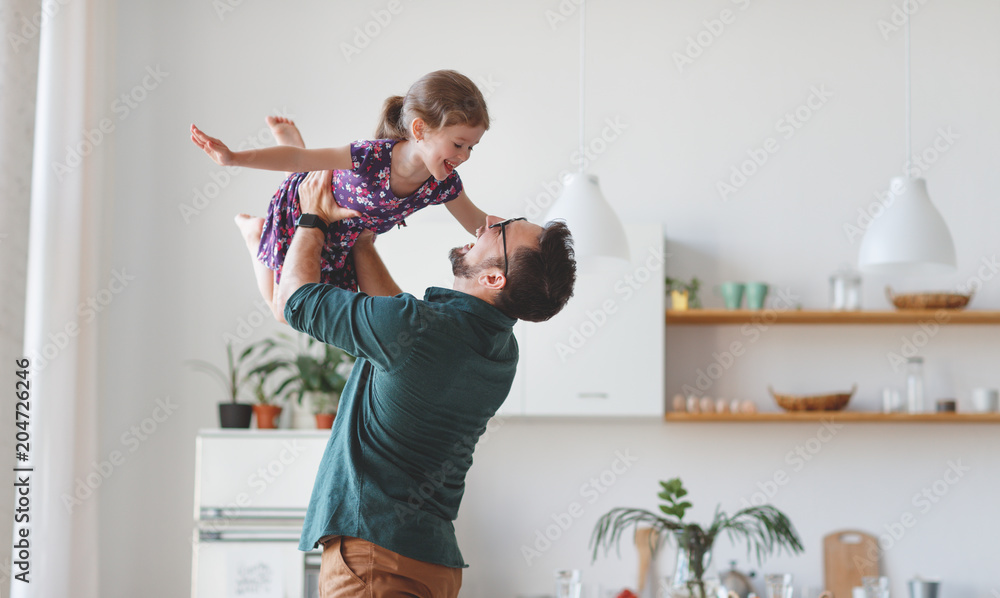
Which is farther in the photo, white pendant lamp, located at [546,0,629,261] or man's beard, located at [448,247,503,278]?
white pendant lamp, located at [546,0,629,261]

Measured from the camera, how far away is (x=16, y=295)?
2842 mm

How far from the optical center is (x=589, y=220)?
302 cm

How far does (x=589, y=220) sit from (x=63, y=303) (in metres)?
2.18

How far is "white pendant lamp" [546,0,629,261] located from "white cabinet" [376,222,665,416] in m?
1.02

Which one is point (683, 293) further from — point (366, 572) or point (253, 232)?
point (366, 572)

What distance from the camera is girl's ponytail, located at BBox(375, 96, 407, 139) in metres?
1.92

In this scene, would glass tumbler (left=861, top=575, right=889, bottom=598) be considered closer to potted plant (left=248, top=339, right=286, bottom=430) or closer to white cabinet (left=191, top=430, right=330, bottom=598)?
white cabinet (left=191, top=430, right=330, bottom=598)

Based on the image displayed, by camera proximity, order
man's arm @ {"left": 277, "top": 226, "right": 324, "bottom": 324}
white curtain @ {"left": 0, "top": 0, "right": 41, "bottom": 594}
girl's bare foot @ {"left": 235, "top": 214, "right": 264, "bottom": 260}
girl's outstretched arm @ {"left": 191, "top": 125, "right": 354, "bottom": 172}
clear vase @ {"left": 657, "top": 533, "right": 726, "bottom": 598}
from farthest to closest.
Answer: clear vase @ {"left": 657, "top": 533, "right": 726, "bottom": 598}
white curtain @ {"left": 0, "top": 0, "right": 41, "bottom": 594}
girl's bare foot @ {"left": 235, "top": 214, "right": 264, "bottom": 260}
man's arm @ {"left": 277, "top": 226, "right": 324, "bottom": 324}
girl's outstretched arm @ {"left": 191, "top": 125, "right": 354, "bottom": 172}

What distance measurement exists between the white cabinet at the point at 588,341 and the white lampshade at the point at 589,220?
1.02 m

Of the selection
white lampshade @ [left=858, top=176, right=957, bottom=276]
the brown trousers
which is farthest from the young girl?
white lampshade @ [left=858, top=176, right=957, bottom=276]

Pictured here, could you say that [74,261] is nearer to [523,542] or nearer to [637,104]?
[523,542]

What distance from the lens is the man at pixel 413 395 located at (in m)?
1.78

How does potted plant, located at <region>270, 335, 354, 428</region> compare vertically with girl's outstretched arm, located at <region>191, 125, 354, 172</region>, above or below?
below

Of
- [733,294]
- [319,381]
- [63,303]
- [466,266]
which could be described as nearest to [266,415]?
[319,381]
